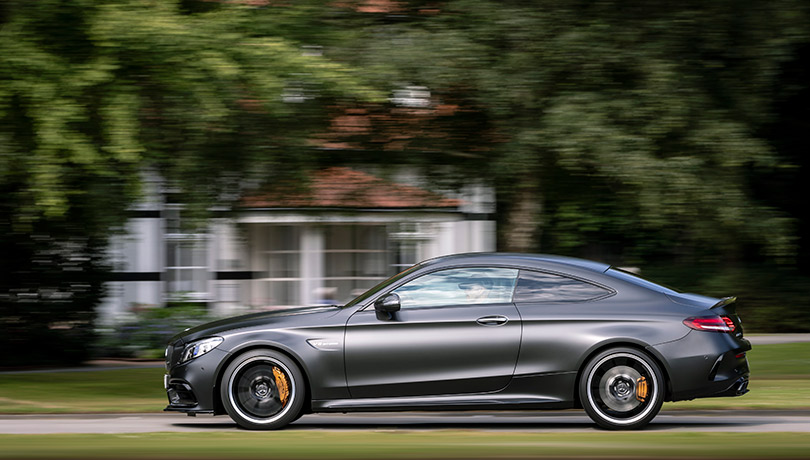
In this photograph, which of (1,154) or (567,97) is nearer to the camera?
(1,154)

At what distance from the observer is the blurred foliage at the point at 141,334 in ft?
58.4

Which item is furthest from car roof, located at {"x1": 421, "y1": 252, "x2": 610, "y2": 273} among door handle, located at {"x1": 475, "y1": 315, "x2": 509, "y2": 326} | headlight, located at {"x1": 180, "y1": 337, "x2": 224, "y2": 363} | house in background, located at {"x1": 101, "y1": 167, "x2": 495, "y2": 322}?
house in background, located at {"x1": 101, "y1": 167, "x2": 495, "y2": 322}

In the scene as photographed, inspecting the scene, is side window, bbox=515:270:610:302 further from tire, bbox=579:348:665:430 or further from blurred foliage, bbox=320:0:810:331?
blurred foliage, bbox=320:0:810:331

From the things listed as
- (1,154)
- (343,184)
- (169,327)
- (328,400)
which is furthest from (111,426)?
(169,327)

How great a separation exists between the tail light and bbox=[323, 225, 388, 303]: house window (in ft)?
Result: 41.9

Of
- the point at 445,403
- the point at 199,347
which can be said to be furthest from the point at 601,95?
the point at 199,347

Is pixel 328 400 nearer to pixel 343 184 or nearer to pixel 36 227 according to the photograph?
pixel 343 184

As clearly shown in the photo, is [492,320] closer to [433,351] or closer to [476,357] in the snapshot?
[476,357]

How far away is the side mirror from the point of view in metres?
9.02

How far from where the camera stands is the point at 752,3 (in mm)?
12500

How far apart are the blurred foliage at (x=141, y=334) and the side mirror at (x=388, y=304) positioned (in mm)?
9692

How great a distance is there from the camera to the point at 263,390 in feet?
29.9

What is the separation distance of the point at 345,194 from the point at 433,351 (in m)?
4.33

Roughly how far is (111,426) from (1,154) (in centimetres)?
327
